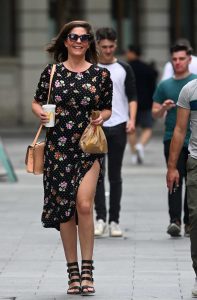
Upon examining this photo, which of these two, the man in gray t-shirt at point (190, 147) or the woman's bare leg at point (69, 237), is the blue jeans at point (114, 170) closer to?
the man in gray t-shirt at point (190, 147)

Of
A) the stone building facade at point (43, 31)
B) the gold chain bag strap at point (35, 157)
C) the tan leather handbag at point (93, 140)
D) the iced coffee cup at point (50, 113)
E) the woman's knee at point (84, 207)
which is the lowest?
the stone building facade at point (43, 31)

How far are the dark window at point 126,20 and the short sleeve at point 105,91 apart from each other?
874 inches

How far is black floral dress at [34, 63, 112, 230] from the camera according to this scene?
812cm

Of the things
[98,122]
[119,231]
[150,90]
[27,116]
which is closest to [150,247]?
[119,231]

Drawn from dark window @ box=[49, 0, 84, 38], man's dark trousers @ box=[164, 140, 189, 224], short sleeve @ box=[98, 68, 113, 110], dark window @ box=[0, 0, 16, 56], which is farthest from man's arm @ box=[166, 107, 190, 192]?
dark window @ box=[0, 0, 16, 56]

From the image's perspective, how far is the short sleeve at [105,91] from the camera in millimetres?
8281

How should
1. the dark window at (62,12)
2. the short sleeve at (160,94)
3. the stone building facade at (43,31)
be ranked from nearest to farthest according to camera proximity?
the short sleeve at (160,94), the stone building facade at (43,31), the dark window at (62,12)

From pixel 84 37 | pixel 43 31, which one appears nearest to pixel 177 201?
pixel 84 37

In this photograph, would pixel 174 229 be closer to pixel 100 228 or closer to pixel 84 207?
pixel 100 228

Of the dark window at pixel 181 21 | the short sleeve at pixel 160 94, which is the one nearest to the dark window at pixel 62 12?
the dark window at pixel 181 21

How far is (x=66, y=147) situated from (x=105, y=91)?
0.51 meters

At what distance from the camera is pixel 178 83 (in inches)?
432

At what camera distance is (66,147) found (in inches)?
320

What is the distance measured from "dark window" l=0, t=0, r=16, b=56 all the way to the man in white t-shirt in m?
19.2
